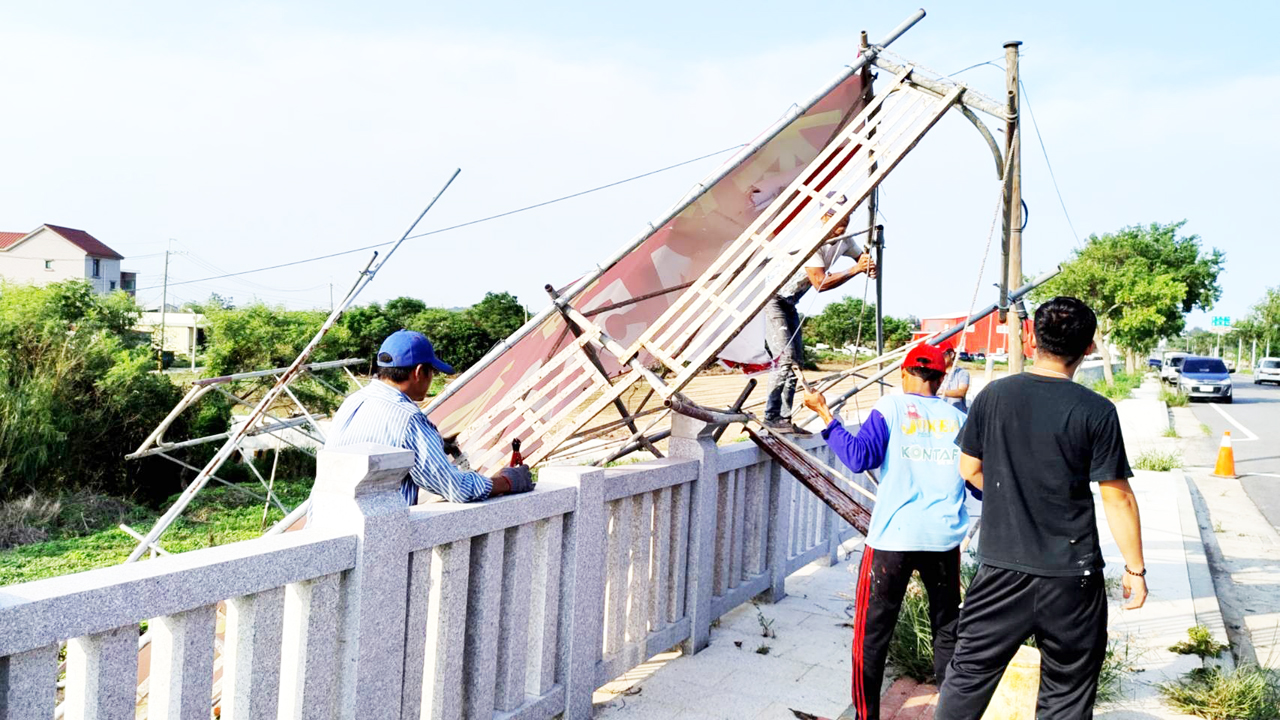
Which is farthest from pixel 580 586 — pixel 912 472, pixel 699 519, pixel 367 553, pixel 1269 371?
pixel 1269 371

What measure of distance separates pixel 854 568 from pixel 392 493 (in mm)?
5065

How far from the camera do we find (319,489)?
9.40ft

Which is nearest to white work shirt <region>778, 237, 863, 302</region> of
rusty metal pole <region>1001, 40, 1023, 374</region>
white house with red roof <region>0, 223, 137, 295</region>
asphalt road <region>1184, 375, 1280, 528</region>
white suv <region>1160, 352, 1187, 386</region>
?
rusty metal pole <region>1001, 40, 1023, 374</region>

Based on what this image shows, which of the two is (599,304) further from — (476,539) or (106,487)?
(106,487)

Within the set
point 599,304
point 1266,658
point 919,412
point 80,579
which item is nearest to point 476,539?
point 80,579

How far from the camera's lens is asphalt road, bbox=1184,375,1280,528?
13213mm

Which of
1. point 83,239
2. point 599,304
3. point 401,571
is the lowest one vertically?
point 401,571

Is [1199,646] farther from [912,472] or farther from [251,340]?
[251,340]

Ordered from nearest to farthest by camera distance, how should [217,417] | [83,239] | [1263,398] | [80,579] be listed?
[80,579] → [217,417] → [1263,398] → [83,239]

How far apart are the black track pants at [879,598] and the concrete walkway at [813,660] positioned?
0.47 metres

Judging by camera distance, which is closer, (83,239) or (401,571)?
(401,571)

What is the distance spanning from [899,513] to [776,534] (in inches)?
89.3

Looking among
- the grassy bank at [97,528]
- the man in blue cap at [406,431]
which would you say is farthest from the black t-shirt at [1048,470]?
the grassy bank at [97,528]

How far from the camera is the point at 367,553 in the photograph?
2.84 meters
